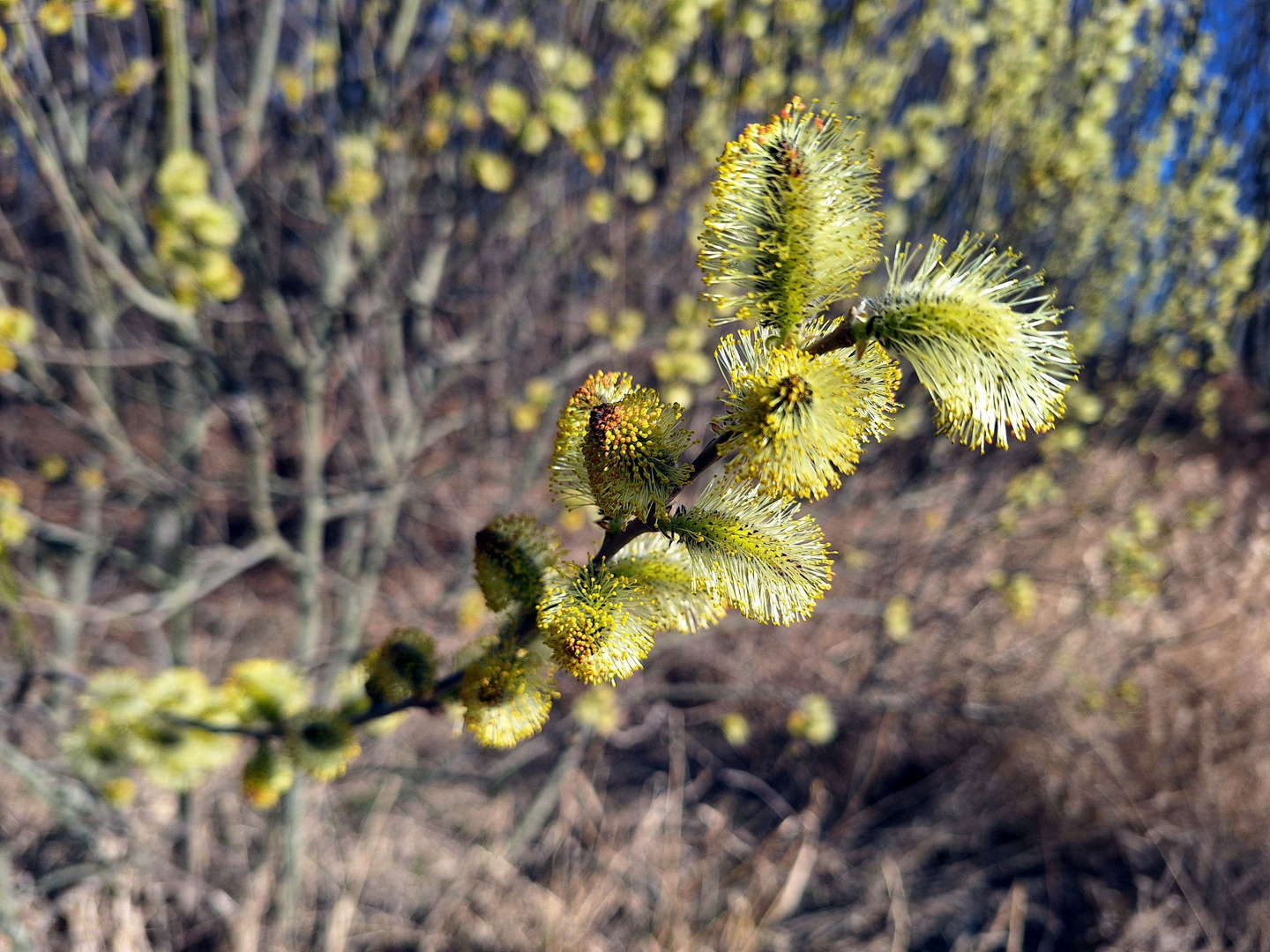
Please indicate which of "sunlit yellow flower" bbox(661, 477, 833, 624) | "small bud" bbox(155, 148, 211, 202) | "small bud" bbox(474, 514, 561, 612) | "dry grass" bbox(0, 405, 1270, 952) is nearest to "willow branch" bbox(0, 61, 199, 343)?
"small bud" bbox(155, 148, 211, 202)

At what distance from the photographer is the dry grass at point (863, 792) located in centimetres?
326

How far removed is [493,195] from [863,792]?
468cm

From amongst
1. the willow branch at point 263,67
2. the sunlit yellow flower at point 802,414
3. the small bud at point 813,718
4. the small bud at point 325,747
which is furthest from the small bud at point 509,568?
the small bud at point 813,718

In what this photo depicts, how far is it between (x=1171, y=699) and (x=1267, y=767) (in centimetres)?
61

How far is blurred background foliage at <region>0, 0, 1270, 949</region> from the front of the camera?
111 inches

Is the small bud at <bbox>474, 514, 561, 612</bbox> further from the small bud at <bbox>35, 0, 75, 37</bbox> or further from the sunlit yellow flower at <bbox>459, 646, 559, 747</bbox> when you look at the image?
the small bud at <bbox>35, 0, 75, 37</bbox>

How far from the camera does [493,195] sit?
15.8 ft

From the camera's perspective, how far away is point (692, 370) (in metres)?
3.44

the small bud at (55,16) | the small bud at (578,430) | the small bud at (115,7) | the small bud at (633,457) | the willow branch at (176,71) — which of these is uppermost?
the willow branch at (176,71)

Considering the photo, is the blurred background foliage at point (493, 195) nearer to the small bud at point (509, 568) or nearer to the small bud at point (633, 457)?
the small bud at point (509, 568)

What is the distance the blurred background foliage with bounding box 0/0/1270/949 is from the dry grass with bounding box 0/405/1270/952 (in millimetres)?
272

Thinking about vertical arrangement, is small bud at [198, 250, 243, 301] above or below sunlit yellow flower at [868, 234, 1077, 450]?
above

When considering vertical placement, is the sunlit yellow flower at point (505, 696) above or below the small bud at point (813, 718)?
below

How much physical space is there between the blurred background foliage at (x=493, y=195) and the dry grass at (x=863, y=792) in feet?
0.89
